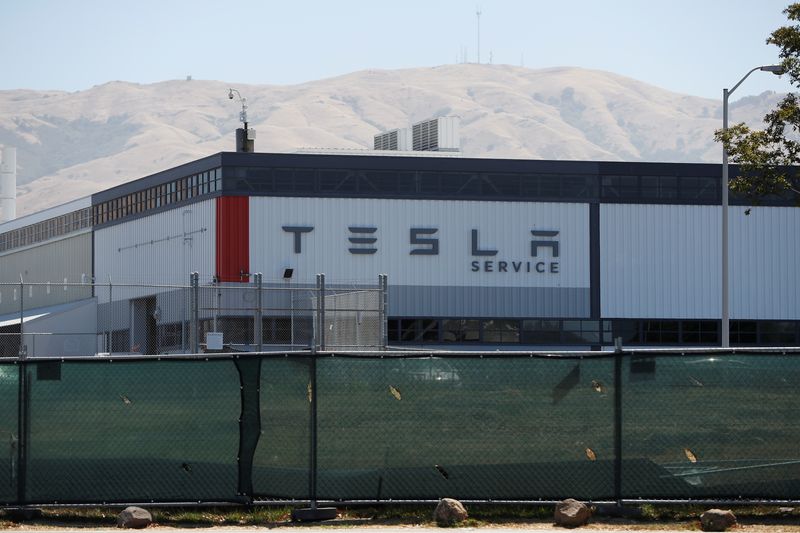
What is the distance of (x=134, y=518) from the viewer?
580 inches

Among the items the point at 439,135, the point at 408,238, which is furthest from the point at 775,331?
the point at 439,135

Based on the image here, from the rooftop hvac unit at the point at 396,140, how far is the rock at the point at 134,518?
48.2 m

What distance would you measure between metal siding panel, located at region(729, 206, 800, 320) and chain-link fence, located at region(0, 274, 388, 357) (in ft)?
51.2

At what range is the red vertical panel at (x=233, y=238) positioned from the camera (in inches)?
2056

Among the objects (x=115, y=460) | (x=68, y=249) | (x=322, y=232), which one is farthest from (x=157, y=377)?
(x=68, y=249)

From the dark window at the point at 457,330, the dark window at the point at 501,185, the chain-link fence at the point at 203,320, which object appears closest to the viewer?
the chain-link fence at the point at 203,320

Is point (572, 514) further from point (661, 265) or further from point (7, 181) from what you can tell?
point (7, 181)

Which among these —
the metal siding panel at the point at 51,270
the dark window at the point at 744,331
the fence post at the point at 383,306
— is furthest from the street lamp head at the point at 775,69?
the metal siding panel at the point at 51,270

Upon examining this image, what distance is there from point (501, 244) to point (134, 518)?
4050 centimetres

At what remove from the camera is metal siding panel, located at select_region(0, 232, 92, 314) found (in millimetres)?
66312

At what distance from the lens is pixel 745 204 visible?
55.0m

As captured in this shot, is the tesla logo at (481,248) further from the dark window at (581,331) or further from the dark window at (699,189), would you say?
the dark window at (699,189)

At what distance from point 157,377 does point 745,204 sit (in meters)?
43.3

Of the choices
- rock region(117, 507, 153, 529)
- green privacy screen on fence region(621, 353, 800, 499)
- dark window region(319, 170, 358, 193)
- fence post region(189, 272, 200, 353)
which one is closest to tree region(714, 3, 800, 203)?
fence post region(189, 272, 200, 353)
